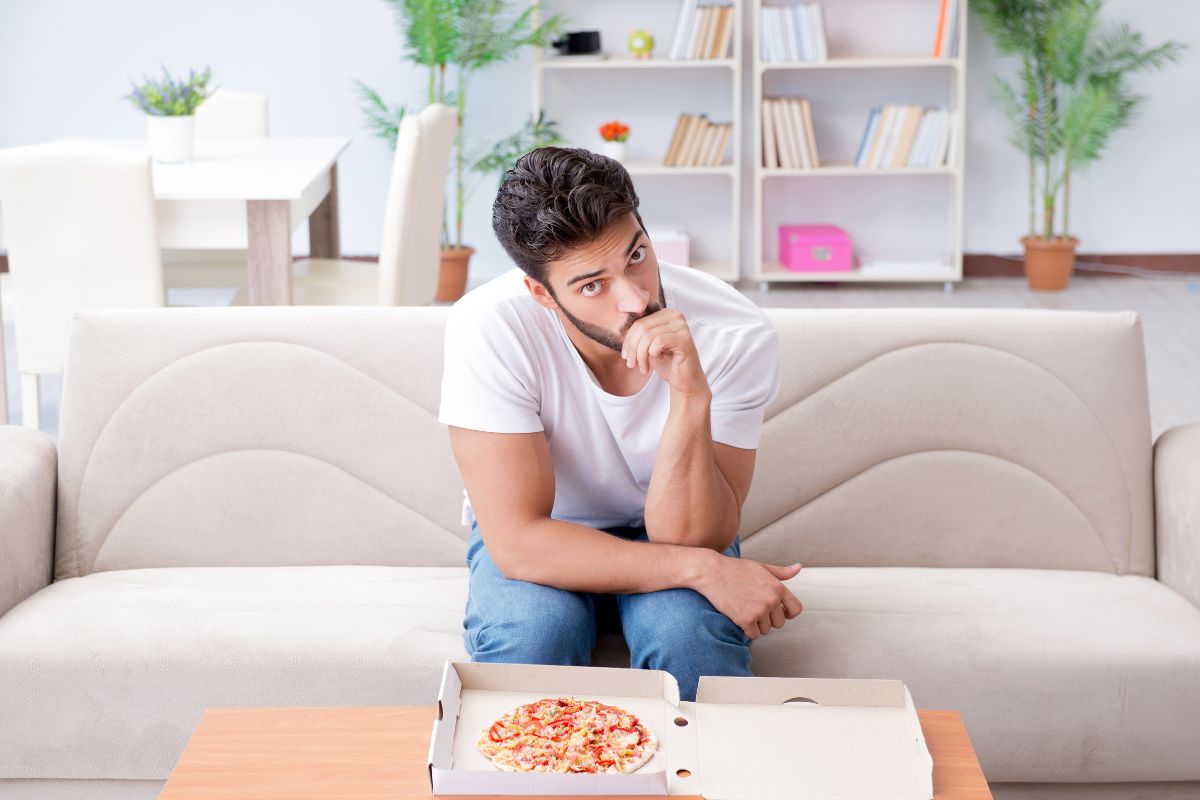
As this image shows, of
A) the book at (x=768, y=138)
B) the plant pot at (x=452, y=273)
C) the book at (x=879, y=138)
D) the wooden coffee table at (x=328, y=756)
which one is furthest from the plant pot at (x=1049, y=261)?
the wooden coffee table at (x=328, y=756)

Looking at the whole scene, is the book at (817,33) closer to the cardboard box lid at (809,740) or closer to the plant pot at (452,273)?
the plant pot at (452,273)

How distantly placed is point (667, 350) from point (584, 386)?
6.2 inches

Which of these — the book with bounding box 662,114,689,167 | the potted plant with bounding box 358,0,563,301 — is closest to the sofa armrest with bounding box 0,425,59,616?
the potted plant with bounding box 358,0,563,301

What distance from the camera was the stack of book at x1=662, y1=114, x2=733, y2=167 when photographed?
18.5 ft

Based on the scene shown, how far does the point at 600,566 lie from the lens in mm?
1645

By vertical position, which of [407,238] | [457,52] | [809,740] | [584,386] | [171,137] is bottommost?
[809,740]

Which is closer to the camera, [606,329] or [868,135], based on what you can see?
[606,329]

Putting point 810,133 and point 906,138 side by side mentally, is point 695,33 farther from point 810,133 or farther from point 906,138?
point 906,138

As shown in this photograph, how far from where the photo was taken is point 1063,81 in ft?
17.5

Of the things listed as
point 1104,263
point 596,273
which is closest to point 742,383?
point 596,273

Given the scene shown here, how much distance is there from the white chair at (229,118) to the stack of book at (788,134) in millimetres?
2148

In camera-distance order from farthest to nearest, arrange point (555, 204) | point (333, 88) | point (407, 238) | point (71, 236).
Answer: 1. point (333, 88)
2. point (407, 238)
3. point (71, 236)
4. point (555, 204)

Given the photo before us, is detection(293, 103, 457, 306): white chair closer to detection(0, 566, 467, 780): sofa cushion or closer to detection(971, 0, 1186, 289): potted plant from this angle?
detection(0, 566, 467, 780): sofa cushion

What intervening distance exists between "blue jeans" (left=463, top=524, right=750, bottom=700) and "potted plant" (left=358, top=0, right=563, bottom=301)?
12.1ft
